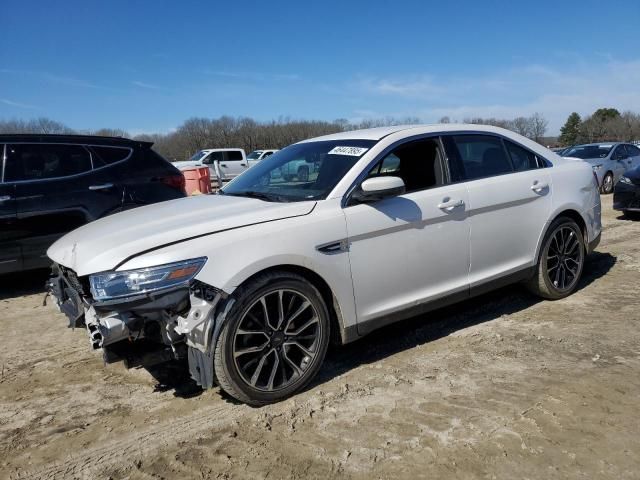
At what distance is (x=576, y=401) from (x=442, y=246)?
4.55 ft

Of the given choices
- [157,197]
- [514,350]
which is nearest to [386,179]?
[514,350]

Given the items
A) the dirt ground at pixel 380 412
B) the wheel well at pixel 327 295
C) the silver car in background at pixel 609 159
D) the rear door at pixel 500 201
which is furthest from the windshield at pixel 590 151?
the wheel well at pixel 327 295

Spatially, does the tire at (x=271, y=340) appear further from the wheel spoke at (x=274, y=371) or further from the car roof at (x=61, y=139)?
the car roof at (x=61, y=139)

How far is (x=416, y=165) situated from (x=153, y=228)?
6.89ft

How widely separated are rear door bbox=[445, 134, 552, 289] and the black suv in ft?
13.1

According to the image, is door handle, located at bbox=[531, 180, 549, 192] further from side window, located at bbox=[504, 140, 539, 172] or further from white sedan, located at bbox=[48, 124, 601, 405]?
side window, located at bbox=[504, 140, 539, 172]

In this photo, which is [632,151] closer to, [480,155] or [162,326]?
[480,155]

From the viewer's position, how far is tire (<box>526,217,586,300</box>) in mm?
4852

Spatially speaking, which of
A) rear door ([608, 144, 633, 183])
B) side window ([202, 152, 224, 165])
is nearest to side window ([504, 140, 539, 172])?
rear door ([608, 144, 633, 183])

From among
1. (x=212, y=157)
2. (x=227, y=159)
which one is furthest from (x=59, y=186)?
(x=227, y=159)

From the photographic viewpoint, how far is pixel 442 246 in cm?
398

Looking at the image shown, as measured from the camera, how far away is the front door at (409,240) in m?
3.58

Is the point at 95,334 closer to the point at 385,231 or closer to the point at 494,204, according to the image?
the point at 385,231

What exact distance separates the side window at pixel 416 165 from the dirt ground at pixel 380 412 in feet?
4.19
